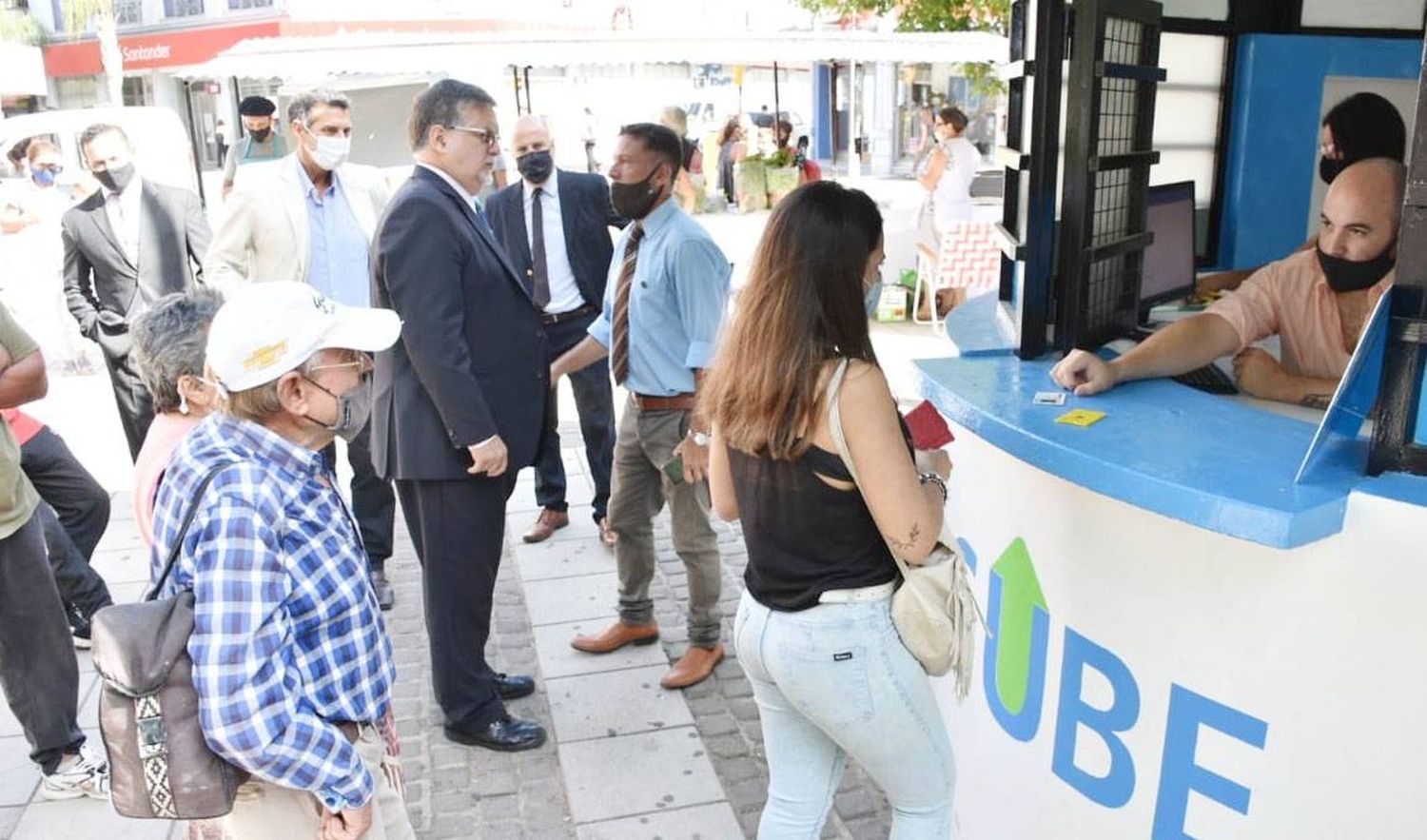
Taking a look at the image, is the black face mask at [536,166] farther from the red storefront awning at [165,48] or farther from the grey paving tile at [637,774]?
the red storefront awning at [165,48]

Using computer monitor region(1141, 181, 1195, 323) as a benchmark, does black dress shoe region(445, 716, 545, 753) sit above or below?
below

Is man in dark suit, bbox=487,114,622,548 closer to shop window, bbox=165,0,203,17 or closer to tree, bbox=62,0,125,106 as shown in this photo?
tree, bbox=62,0,125,106

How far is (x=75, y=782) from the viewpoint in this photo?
353cm

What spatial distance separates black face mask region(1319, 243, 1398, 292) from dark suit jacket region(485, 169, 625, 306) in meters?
3.50

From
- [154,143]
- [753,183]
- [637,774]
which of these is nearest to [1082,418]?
[637,774]

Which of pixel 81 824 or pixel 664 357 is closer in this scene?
pixel 81 824

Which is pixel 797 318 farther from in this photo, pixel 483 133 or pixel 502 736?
pixel 502 736

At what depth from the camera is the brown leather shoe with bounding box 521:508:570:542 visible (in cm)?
570

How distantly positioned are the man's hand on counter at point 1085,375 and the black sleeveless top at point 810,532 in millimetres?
693

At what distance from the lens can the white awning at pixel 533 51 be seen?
349 inches

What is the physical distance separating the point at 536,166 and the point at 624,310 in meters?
1.71

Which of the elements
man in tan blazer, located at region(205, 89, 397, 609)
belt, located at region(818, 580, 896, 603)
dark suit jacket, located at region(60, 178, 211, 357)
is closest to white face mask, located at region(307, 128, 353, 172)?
man in tan blazer, located at region(205, 89, 397, 609)

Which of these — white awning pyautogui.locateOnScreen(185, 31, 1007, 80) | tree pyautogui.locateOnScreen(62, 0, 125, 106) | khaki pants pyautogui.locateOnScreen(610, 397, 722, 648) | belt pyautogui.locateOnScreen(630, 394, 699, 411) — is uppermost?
tree pyautogui.locateOnScreen(62, 0, 125, 106)

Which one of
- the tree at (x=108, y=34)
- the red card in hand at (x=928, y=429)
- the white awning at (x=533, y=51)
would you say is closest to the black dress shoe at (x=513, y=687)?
the red card in hand at (x=928, y=429)
